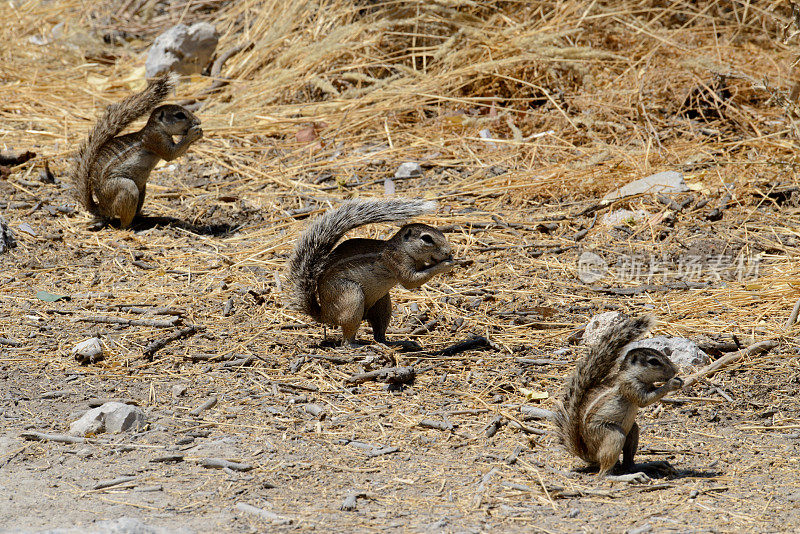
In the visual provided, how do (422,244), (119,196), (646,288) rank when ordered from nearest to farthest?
(422,244)
(646,288)
(119,196)

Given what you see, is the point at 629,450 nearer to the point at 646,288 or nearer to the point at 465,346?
the point at 465,346

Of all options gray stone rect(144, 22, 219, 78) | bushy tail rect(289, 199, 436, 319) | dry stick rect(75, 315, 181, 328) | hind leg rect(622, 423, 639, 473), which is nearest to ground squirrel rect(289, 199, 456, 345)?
bushy tail rect(289, 199, 436, 319)

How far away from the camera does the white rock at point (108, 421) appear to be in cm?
387

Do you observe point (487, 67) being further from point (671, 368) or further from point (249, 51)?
point (671, 368)

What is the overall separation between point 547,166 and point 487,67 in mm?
1764

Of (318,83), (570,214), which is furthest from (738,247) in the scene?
(318,83)

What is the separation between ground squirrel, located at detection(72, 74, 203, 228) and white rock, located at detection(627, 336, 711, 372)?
13.1 feet

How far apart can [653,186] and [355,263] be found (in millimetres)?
3147

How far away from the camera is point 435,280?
589 cm

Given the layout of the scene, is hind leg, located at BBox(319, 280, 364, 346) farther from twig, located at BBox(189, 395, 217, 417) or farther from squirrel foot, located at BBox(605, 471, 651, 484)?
squirrel foot, located at BBox(605, 471, 651, 484)

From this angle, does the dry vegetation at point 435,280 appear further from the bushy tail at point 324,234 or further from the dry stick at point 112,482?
the bushy tail at point 324,234

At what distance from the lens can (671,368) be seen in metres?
3.44

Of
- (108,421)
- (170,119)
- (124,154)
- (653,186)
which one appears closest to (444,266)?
(108,421)

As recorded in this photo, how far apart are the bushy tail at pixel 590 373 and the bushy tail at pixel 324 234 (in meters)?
1.38
